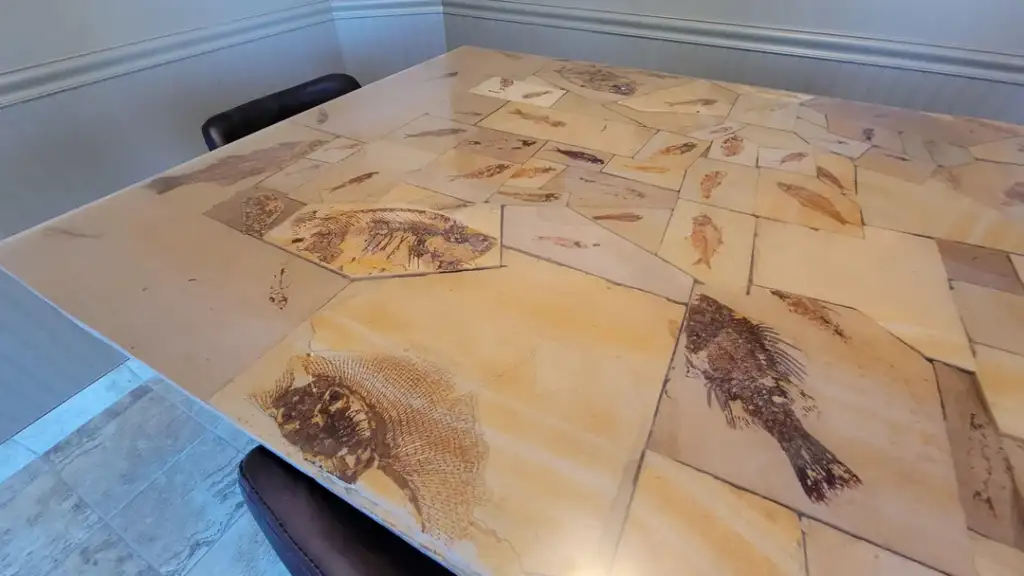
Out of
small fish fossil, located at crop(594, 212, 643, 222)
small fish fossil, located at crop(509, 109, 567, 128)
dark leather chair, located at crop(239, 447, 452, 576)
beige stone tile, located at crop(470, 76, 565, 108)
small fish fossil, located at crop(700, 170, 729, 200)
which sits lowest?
dark leather chair, located at crop(239, 447, 452, 576)

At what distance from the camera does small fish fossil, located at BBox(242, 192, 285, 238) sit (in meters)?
0.72

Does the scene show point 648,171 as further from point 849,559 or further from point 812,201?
point 849,559

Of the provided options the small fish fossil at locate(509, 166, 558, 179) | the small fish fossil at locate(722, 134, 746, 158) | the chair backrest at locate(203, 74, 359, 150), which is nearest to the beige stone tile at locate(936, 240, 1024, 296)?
the small fish fossil at locate(722, 134, 746, 158)

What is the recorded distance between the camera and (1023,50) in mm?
1197

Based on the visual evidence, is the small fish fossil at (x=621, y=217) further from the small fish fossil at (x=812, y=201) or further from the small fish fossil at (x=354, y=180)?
the small fish fossil at (x=354, y=180)

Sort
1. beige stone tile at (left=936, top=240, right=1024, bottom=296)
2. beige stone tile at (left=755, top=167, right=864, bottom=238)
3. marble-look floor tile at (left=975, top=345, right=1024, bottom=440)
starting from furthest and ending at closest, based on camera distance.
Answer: beige stone tile at (left=755, top=167, right=864, bottom=238)
beige stone tile at (left=936, top=240, right=1024, bottom=296)
marble-look floor tile at (left=975, top=345, right=1024, bottom=440)

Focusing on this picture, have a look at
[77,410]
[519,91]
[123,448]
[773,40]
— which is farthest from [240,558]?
[773,40]

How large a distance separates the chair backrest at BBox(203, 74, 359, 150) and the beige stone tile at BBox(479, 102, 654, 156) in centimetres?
49

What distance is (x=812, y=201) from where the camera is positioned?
75cm

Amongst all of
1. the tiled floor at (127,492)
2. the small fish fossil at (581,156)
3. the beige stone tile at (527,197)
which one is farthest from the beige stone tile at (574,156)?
the tiled floor at (127,492)

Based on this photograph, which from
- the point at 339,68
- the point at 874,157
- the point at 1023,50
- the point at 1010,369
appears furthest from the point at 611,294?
the point at 339,68

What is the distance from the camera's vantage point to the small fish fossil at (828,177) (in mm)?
789

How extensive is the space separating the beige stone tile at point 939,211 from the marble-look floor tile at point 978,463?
28 cm

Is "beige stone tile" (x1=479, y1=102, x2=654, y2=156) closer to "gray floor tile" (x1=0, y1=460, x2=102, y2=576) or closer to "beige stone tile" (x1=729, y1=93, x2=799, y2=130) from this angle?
"beige stone tile" (x1=729, y1=93, x2=799, y2=130)
